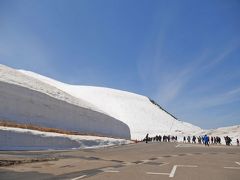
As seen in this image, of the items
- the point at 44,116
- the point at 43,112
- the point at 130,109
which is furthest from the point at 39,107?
the point at 130,109

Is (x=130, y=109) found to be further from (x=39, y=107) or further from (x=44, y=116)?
(x=39, y=107)

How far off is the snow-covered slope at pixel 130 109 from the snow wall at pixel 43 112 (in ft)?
174

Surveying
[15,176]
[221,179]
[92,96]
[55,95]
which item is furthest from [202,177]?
[92,96]

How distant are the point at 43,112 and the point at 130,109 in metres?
88.9

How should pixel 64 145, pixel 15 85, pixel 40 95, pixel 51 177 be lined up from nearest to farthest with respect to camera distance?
pixel 51 177
pixel 64 145
pixel 15 85
pixel 40 95

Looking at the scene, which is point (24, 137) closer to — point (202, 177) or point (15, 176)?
point (15, 176)

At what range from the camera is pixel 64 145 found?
104 feet

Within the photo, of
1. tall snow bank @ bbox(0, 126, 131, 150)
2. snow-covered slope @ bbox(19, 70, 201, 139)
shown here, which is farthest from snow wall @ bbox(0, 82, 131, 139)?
snow-covered slope @ bbox(19, 70, 201, 139)

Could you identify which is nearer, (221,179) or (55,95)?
(221,179)

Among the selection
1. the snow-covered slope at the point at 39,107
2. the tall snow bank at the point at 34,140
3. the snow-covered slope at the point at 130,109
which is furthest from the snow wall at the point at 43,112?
the snow-covered slope at the point at 130,109

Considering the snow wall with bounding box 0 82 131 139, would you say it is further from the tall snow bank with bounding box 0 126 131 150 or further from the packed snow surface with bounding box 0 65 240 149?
the tall snow bank with bounding box 0 126 131 150

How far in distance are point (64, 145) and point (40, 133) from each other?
376cm

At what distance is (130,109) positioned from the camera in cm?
12488

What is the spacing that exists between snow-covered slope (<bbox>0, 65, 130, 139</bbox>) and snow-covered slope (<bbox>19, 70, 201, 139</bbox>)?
54.4 meters
